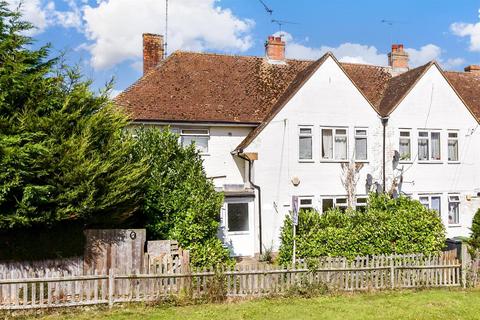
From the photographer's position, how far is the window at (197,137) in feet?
66.0

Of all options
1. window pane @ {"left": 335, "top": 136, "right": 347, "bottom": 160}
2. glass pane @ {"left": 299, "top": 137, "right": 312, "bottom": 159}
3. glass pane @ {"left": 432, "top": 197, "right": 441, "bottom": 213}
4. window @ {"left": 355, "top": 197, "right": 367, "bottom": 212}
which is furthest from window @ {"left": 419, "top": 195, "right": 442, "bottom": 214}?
glass pane @ {"left": 299, "top": 137, "right": 312, "bottom": 159}

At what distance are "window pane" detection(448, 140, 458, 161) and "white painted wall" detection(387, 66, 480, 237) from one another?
234 millimetres

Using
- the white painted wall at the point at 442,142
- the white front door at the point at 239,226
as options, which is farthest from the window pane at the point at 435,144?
the white front door at the point at 239,226

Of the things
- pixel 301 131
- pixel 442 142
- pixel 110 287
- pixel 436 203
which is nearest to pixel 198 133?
pixel 301 131

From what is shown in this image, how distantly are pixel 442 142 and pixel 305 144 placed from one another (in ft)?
23.8

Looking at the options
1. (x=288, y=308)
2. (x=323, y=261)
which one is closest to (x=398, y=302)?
(x=323, y=261)

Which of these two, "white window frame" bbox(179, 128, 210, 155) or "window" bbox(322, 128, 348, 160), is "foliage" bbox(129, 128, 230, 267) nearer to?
"white window frame" bbox(179, 128, 210, 155)

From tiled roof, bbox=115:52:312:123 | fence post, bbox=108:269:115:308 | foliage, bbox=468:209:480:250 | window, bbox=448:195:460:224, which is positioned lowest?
fence post, bbox=108:269:115:308

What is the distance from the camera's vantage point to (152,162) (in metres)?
14.7

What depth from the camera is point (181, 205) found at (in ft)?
46.9

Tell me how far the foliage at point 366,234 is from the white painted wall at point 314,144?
14.1 ft

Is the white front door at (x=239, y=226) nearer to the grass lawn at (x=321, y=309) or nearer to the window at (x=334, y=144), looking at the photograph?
the window at (x=334, y=144)

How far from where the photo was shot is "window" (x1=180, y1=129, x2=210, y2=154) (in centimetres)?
2011

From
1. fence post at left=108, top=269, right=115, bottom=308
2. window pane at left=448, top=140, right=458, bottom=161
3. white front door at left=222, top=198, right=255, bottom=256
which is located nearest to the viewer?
fence post at left=108, top=269, right=115, bottom=308
